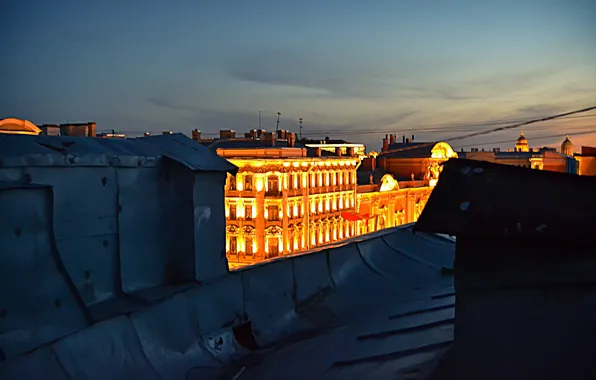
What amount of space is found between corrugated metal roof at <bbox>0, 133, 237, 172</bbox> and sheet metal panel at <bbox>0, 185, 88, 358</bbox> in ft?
0.75

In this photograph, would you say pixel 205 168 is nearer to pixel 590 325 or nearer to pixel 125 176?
pixel 125 176

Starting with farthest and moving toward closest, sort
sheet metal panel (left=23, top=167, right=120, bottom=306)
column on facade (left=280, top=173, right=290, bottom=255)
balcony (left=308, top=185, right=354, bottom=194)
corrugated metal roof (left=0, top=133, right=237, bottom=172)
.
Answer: balcony (left=308, top=185, right=354, bottom=194) → column on facade (left=280, top=173, right=290, bottom=255) → sheet metal panel (left=23, top=167, right=120, bottom=306) → corrugated metal roof (left=0, top=133, right=237, bottom=172)

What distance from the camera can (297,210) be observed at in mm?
38844

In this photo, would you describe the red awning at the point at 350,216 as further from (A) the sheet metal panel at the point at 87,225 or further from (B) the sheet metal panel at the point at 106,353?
(B) the sheet metal panel at the point at 106,353

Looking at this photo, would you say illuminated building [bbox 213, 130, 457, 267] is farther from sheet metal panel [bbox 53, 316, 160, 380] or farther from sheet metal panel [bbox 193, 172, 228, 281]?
sheet metal panel [bbox 53, 316, 160, 380]

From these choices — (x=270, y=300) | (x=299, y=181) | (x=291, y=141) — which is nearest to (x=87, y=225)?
(x=270, y=300)

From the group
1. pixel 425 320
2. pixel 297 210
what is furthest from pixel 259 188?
pixel 425 320

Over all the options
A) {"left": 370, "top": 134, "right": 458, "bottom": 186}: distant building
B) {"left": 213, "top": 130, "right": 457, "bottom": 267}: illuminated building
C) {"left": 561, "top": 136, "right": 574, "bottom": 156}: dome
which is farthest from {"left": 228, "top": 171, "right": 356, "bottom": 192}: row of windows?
{"left": 561, "top": 136, "right": 574, "bottom": 156}: dome

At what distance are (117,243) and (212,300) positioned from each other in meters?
0.81

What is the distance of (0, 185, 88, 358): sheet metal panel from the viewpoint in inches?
107

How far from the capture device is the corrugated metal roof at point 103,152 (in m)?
3.00

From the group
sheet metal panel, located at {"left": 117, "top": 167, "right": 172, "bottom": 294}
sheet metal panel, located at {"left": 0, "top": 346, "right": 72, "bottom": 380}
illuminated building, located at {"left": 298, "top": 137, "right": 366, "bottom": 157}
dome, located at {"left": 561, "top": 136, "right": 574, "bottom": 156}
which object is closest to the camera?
sheet metal panel, located at {"left": 0, "top": 346, "right": 72, "bottom": 380}

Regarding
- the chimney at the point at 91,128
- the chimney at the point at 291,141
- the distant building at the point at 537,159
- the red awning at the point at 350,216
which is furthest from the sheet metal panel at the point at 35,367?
the distant building at the point at 537,159

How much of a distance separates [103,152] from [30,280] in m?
0.93
